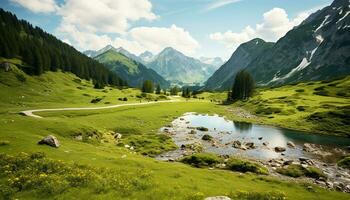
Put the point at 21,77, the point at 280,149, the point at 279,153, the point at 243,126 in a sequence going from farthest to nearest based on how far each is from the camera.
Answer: the point at 21,77 < the point at 243,126 < the point at 280,149 < the point at 279,153

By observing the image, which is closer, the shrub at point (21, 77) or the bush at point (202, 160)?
the bush at point (202, 160)

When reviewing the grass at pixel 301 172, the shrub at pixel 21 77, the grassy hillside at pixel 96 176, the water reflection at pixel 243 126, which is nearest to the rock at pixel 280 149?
the grass at pixel 301 172

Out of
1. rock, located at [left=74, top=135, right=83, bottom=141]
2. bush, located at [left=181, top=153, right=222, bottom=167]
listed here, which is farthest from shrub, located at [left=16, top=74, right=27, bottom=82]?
bush, located at [left=181, top=153, right=222, bottom=167]

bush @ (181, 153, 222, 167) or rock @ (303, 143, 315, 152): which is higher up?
bush @ (181, 153, 222, 167)

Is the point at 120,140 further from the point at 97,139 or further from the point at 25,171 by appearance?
the point at 25,171

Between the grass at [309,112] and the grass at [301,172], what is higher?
the grass at [309,112]

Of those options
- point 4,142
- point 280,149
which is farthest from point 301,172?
point 4,142

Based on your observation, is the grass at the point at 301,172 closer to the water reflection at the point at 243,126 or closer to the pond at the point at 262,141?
the pond at the point at 262,141

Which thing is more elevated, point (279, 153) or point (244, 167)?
point (244, 167)

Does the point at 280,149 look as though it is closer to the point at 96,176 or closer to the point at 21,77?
the point at 96,176

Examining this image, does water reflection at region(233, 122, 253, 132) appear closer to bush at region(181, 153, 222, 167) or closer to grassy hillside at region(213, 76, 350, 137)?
grassy hillside at region(213, 76, 350, 137)

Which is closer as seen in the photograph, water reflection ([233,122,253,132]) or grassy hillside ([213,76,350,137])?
water reflection ([233,122,253,132])

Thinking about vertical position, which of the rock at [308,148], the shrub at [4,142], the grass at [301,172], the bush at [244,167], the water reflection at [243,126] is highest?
the shrub at [4,142]

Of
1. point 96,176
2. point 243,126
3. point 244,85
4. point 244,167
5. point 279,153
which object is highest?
point 244,85
